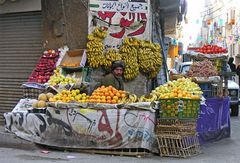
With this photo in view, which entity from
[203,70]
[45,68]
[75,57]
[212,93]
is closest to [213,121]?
[212,93]

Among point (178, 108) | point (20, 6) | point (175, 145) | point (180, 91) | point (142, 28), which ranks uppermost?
point (20, 6)

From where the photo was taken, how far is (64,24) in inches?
425

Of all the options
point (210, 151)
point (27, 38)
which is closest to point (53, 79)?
point (27, 38)

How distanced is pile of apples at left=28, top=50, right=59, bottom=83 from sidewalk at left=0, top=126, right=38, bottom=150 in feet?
5.29

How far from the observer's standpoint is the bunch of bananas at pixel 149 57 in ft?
33.7

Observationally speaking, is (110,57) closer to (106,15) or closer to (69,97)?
(106,15)

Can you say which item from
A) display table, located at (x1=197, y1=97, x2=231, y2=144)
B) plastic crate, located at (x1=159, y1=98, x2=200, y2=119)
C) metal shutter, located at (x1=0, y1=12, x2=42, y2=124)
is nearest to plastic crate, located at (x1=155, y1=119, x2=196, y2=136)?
plastic crate, located at (x1=159, y1=98, x2=200, y2=119)

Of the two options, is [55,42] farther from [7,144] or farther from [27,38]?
[7,144]

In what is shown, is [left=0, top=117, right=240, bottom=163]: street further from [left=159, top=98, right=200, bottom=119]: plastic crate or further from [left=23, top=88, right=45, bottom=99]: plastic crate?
[left=23, top=88, right=45, bottom=99]: plastic crate

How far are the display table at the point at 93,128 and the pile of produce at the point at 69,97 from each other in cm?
25

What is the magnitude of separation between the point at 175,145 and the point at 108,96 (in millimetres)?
1488

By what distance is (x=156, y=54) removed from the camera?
34.5 ft

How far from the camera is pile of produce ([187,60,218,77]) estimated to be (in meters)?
10.5

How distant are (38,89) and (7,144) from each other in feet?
4.49
